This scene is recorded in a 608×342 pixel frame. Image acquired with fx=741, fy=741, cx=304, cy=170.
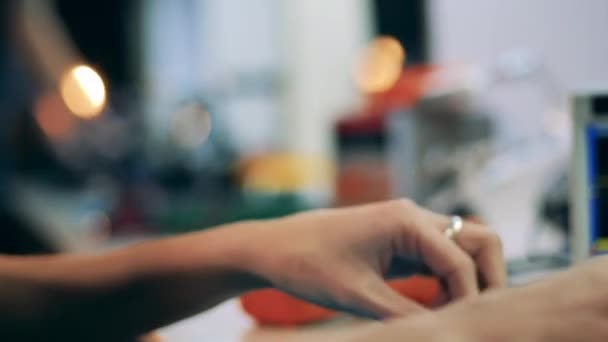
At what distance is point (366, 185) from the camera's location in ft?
3.06

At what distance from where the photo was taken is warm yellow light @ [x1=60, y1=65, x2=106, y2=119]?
1092 mm

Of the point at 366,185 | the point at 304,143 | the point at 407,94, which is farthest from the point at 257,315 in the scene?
the point at 304,143

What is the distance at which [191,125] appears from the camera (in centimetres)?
181

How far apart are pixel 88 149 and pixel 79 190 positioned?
0.12 m

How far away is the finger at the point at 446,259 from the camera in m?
0.37

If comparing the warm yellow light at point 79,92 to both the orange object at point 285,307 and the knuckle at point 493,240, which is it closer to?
the orange object at point 285,307

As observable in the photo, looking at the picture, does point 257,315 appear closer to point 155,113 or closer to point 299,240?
point 299,240

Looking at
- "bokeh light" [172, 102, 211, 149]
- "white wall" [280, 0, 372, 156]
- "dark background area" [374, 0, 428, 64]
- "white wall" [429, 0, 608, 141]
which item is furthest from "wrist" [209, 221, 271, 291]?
"white wall" [280, 0, 372, 156]

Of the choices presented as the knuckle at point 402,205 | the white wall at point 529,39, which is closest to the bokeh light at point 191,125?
the white wall at point 529,39

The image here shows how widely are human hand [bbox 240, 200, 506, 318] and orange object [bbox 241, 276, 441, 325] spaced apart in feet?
0.03

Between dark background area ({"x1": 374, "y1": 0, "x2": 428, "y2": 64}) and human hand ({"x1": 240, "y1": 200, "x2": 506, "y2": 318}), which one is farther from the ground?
dark background area ({"x1": 374, "y1": 0, "x2": 428, "y2": 64})

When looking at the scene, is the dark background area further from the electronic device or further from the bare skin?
the bare skin

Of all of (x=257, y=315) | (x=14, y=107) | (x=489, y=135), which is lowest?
(x=257, y=315)

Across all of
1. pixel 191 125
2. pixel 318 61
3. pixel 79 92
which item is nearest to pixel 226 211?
pixel 79 92
